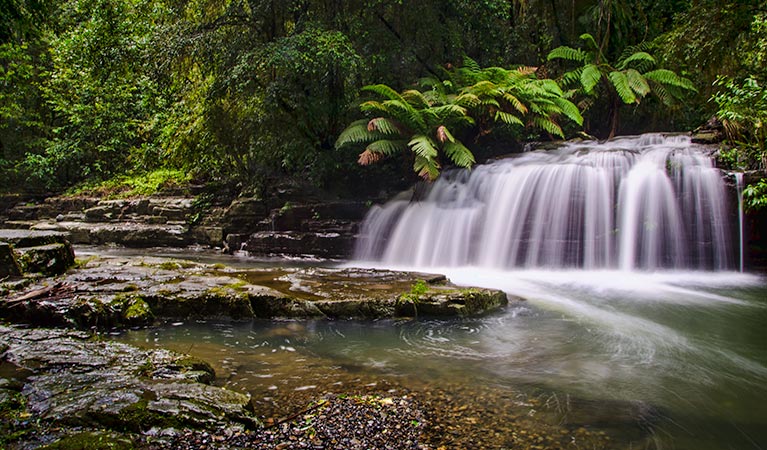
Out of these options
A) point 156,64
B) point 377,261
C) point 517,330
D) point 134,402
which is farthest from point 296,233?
point 134,402

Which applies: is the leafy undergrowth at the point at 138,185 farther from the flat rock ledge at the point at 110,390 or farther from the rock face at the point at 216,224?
the flat rock ledge at the point at 110,390

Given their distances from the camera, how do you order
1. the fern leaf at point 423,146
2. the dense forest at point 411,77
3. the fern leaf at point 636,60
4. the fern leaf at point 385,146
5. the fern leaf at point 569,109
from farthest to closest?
the fern leaf at point 636,60, the fern leaf at point 569,109, the fern leaf at point 385,146, the dense forest at point 411,77, the fern leaf at point 423,146

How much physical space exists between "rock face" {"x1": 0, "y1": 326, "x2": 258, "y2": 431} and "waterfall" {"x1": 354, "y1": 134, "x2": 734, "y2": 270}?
21.5 ft

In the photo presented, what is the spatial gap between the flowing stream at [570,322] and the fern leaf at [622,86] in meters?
1.12

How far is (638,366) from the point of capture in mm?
3859

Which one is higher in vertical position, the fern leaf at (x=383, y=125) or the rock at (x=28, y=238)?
the fern leaf at (x=383, y=125)

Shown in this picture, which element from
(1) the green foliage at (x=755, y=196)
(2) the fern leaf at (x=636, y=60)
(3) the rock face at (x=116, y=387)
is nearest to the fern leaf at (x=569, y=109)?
(2) the fern leaf at (x=636, y=60)

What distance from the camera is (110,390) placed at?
258 centimetres

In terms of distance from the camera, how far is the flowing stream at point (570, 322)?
3023 mm

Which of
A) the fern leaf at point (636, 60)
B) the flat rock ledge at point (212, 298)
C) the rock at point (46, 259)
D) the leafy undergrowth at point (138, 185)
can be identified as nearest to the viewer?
the flat rock ledge at point (212, 298)

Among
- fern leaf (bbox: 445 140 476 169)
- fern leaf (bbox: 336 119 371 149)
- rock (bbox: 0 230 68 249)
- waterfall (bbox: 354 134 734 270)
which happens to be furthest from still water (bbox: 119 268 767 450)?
fern leaf (bbox: 336 119 371 149)

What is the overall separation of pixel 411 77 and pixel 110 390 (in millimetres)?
10499

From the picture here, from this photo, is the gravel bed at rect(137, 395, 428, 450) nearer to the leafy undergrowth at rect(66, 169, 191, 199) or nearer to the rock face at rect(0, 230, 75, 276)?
the rock face at rect(0, 230, 75, 276)

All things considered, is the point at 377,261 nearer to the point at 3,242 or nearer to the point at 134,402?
the point at 3,242
